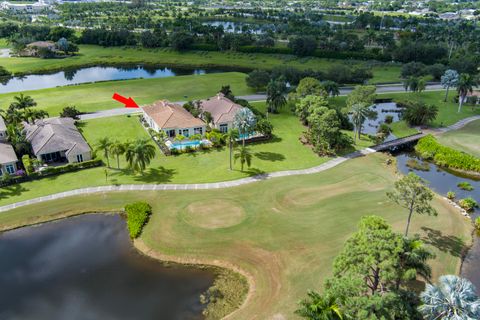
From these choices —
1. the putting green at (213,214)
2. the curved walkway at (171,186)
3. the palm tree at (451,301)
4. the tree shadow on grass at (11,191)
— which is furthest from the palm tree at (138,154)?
the palm tree at (451,301)

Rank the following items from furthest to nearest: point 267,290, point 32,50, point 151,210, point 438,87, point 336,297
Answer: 1. point 32,50
2. point 438,87
3. point 151,210
4. point 267,290
5. point 336,297

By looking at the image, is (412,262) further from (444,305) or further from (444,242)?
(444,242)

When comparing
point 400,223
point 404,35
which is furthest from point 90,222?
point 404,35

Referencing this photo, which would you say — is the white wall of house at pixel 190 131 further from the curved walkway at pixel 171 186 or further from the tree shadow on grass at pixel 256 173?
the curved walkway at pixel 171 186

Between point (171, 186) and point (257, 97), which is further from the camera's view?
point (257, 97)

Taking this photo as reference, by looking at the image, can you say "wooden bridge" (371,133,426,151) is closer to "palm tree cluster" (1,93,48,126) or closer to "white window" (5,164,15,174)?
"white window" (5,164,15,174)

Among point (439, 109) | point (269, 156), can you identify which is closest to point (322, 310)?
point (269, 156)

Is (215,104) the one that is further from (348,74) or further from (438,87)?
(438,87)
